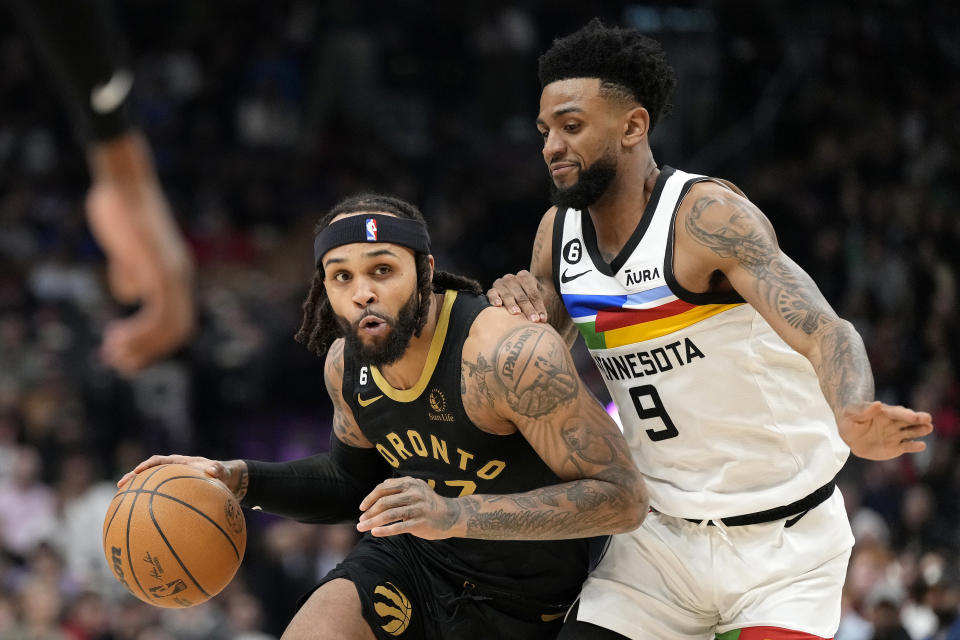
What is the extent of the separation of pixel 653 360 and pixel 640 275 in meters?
0.27

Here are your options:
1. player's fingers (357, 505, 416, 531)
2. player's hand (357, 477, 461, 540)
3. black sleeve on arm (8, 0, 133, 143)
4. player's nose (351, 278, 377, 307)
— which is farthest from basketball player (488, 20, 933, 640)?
black sleeve on arm (8, 0, 133, 143)

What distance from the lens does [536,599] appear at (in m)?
4.00

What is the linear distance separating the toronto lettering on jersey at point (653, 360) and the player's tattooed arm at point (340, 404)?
914mm

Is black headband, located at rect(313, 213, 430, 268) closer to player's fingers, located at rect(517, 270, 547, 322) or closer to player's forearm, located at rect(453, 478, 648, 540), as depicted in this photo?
player's fingers, located at rect(517, 270, 547, 322)

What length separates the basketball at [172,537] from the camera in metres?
3.83

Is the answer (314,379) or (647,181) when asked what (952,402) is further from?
(647,181)

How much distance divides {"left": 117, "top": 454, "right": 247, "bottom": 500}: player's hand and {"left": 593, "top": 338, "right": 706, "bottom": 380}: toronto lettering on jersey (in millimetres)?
1336

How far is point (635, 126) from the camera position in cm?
407

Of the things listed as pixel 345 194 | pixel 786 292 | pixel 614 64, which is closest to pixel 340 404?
pixel 614 64

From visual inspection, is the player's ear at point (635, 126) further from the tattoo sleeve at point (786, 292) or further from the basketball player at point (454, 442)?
the basketball player at point (454, 442)

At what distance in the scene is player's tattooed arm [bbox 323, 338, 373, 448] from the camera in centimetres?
421

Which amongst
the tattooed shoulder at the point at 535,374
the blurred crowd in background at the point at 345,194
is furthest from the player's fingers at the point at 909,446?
the blurred crowd in background at the point at 345,194

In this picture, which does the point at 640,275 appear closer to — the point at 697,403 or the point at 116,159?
the point at 697,403

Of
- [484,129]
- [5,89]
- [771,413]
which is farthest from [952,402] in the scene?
[5,89]
